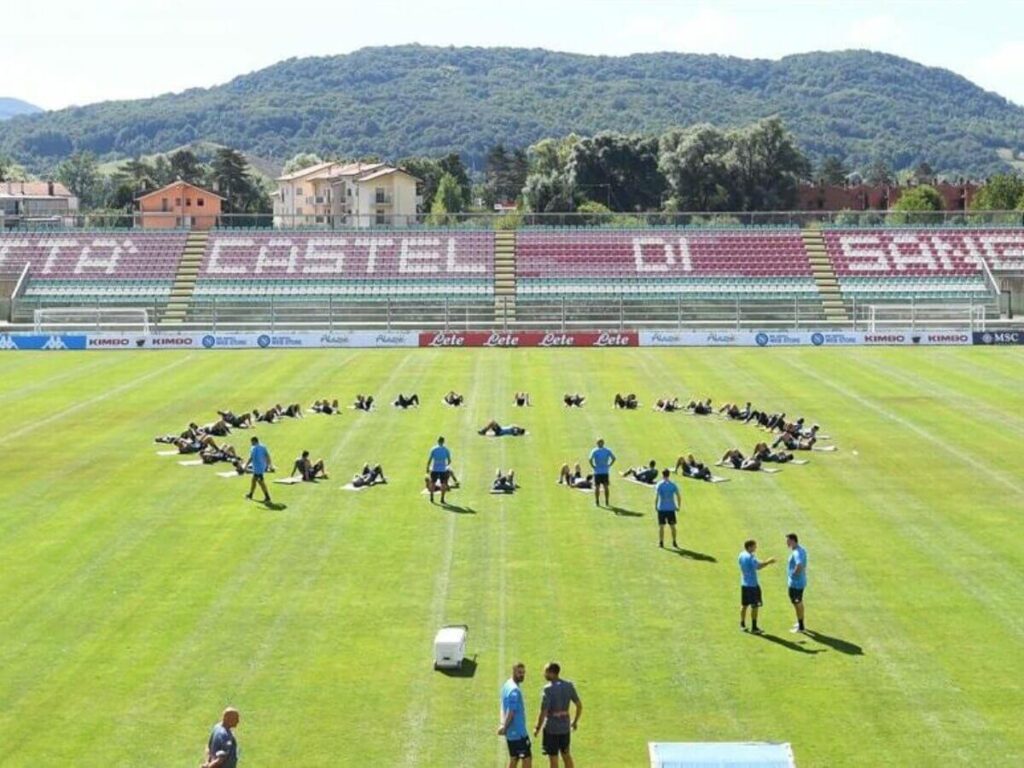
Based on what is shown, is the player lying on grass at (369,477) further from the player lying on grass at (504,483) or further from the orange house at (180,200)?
the orange house at (180,200)

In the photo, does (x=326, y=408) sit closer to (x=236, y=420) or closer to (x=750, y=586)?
(x=236, y=420)

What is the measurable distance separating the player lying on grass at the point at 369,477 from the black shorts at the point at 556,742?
19545 millimetres

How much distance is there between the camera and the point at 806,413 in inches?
1980

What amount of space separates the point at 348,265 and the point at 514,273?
11.1 metres

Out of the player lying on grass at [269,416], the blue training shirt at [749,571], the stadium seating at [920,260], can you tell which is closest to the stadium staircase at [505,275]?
the stadium seating at [920,260]

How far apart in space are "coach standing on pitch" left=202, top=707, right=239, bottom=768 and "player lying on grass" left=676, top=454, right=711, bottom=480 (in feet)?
73.1

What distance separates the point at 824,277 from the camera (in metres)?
96.1

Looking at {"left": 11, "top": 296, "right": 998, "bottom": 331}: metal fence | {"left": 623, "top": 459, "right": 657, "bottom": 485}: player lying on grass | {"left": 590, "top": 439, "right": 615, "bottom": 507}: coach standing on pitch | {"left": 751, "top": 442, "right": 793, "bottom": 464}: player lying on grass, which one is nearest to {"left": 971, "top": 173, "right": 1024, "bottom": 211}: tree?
{"left": 11, "top": 296, "right": 998, "bottom": 331}: metal fence

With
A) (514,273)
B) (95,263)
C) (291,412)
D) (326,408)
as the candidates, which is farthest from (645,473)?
(95,263)

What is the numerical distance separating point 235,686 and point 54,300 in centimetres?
7771

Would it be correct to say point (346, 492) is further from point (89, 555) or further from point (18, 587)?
point (18, 587)

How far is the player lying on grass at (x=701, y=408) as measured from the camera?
49.7m

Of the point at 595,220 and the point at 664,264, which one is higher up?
the point at 595,220

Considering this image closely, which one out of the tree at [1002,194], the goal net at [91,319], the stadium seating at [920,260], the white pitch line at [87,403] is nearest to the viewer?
the white pitch line at [87,403]
